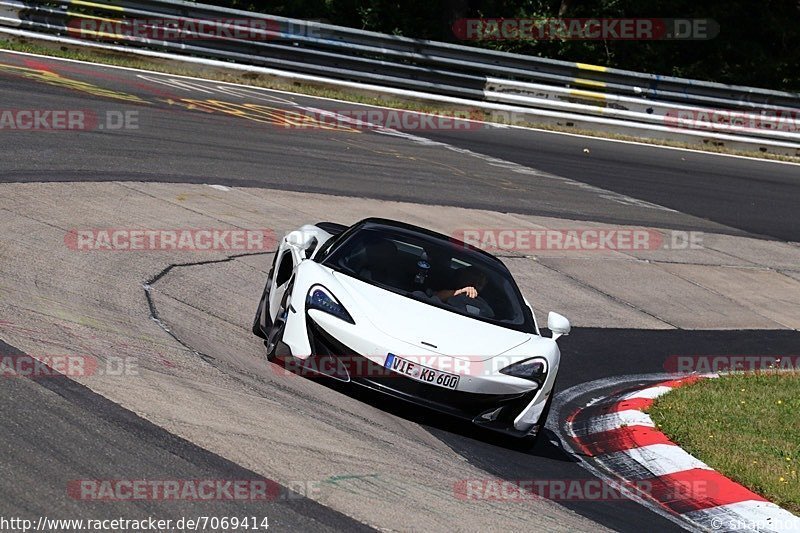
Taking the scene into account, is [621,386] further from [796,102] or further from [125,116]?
[796,102]

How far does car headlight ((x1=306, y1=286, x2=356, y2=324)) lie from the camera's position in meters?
7.78

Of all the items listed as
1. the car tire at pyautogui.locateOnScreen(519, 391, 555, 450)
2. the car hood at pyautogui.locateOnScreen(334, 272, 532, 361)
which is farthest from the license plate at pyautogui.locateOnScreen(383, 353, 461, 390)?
the car tire at pyautogui.locateOnScreen(519, 391, 555, 450)

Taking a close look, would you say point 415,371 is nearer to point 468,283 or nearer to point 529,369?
point 529,369

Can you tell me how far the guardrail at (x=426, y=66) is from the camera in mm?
22688

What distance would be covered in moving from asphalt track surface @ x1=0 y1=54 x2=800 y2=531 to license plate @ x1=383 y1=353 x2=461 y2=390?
395mm

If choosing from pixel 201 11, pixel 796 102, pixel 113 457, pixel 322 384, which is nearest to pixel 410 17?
pixel 201 11

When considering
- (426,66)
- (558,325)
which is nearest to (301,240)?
(558,325)

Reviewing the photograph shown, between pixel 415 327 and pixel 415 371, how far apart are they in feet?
1.25

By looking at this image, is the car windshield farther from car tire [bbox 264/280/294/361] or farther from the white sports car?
car tire [bbox 264/280/294/361]

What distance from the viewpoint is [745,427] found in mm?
9164

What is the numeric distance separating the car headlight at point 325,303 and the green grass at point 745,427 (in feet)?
8.60

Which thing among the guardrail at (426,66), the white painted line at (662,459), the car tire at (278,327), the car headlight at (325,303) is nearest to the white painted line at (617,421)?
the white painted line at (662,459)

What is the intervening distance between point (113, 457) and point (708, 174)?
18.0 meters

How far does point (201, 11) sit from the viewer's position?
2316cm
